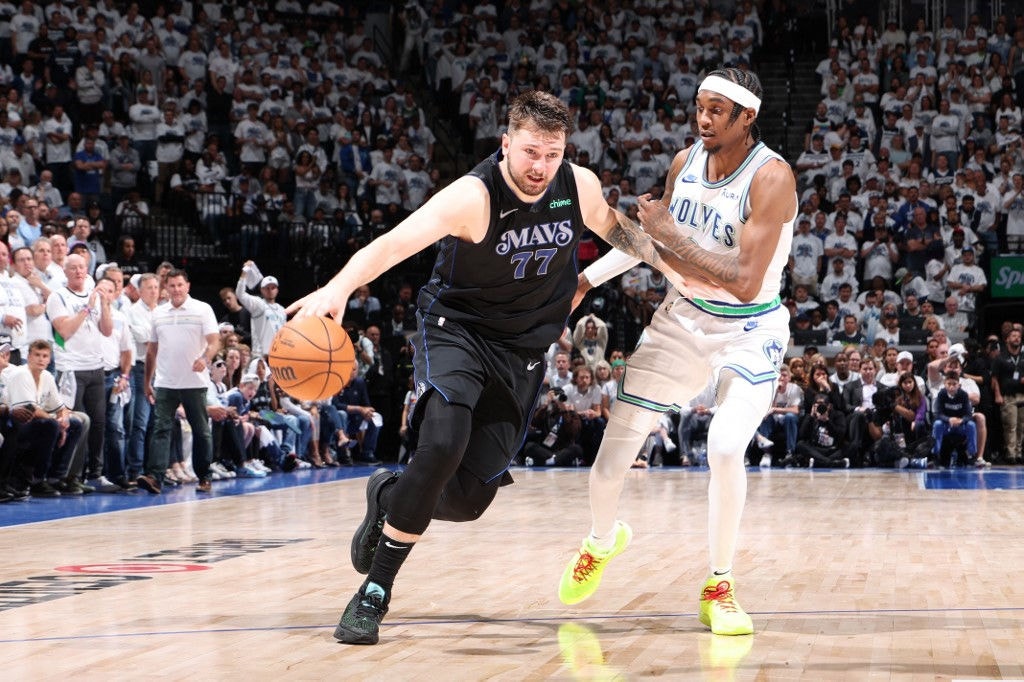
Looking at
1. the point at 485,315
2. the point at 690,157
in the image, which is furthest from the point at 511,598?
the point at 690,157

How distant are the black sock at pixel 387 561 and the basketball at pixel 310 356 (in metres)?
0.68

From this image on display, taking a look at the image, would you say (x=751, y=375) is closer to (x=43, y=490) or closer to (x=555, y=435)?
(x=43, y=490)

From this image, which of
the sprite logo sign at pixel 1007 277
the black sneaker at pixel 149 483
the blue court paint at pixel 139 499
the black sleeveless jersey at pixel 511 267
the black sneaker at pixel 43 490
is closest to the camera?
the black sleeveless jersey at pixel 511 267

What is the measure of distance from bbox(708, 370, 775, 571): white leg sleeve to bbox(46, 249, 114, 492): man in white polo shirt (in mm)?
7067

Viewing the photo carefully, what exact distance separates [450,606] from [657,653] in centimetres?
129

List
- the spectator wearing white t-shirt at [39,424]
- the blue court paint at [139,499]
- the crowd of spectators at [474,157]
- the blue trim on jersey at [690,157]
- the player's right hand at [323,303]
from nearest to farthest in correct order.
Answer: the player's right hand at [323,303], the blue trim on jersey at [690,157], the blue court paint at [139,499], the spectator wearing white t-shirt at [39,424], the crowd of spectators at [474,157]

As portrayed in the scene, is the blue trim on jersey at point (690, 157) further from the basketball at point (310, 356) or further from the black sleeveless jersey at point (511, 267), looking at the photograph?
the basketball at point (310, 356)

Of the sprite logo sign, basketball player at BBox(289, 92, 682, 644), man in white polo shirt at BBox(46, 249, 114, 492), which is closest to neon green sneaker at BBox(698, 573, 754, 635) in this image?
basketball player at BBox(289, 92, 682, 644)

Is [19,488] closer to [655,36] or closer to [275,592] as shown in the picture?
[275,592]

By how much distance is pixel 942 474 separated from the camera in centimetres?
1466

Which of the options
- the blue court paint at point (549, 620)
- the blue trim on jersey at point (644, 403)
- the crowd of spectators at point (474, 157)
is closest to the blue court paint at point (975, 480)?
the crowd of spectators at point (474, 157)

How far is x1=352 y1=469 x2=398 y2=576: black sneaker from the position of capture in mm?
5270

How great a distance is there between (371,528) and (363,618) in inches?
25.9

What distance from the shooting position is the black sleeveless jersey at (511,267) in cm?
486
